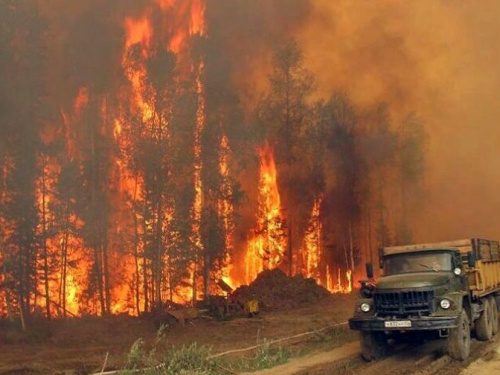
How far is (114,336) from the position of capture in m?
22.0

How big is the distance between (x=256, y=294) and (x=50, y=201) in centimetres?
1246

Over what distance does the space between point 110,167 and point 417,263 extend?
20202 millimetres

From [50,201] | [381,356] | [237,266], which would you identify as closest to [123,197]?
[50,201]

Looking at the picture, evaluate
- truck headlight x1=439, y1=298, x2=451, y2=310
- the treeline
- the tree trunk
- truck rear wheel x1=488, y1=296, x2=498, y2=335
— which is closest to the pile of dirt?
the treeline

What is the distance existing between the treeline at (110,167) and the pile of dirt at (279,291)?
240cm

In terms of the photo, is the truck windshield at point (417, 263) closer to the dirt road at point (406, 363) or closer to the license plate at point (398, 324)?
the dirt road at point (406, 363)

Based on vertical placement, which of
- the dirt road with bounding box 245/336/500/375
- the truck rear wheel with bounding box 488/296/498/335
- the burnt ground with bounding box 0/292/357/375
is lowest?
the dirt road with bounding box 245/336/500/375

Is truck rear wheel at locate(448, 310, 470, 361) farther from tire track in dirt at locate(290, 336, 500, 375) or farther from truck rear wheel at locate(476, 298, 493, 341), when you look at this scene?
truck rear wheel at locate(476, 298, 493, 341)

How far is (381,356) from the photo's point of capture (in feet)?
44.0

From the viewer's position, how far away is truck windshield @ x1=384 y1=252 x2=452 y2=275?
13656mm

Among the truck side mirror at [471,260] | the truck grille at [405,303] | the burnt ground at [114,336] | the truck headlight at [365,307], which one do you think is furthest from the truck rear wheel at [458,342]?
the burnt ground at [114,336]

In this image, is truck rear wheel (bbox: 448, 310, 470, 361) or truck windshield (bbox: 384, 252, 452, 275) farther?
truck windshield (bbox: 384, 252, 452, 275)

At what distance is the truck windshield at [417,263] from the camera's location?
13656 mm

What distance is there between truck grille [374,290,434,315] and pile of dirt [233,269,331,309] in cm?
1762
